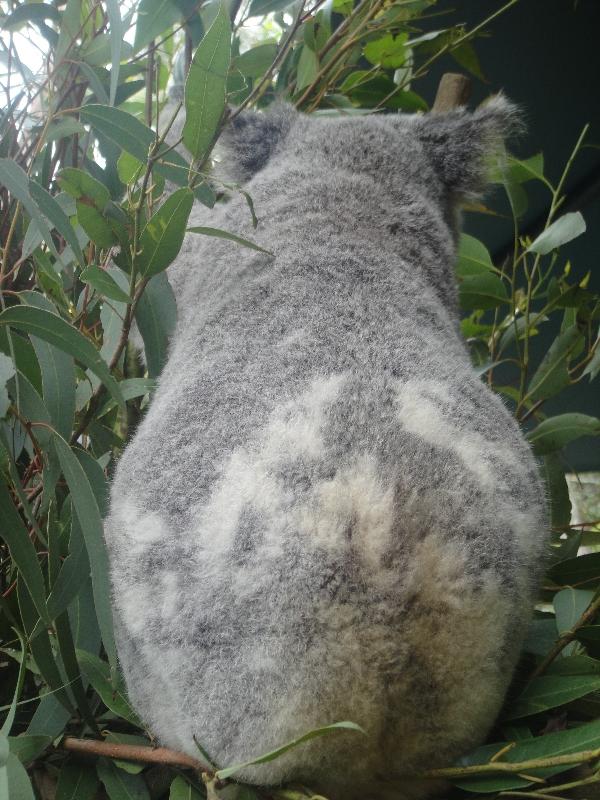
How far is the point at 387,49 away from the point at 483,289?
1.79 ft

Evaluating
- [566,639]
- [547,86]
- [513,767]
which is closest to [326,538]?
[513,767]

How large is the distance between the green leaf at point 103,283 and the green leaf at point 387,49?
943mm

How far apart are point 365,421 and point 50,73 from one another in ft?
2.67

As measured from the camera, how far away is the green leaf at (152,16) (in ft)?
3.13

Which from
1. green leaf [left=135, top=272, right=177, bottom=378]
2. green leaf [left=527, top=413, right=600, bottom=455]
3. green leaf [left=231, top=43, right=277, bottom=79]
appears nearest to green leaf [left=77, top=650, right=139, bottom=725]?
green leaf [left=135, top=272, right=177, bottom=378]

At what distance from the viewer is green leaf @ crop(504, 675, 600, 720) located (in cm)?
75

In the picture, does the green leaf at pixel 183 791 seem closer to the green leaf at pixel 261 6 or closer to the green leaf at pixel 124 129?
the green leaf at pixel 124 129

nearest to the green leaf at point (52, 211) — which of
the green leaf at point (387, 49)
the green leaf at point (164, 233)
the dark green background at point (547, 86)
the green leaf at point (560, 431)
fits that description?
the green leaf at point (164, 233)

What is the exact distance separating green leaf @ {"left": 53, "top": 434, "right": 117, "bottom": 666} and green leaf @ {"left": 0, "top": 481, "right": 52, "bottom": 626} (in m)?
0.05

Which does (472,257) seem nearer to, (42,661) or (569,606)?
(569,606)

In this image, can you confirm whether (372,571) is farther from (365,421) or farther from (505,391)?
(505,391)

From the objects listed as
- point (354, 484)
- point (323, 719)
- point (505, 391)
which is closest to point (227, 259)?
point (354, 484)

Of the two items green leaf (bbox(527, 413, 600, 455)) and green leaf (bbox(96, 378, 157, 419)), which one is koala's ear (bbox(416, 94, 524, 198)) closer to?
green leaf (bbox(527, 413, 600, 455))

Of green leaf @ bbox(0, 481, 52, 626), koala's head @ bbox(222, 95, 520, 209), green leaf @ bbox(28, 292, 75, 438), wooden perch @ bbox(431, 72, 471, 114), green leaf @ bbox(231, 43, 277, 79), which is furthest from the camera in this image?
wooden perch @ bbox(431, 72, 471, 114)
